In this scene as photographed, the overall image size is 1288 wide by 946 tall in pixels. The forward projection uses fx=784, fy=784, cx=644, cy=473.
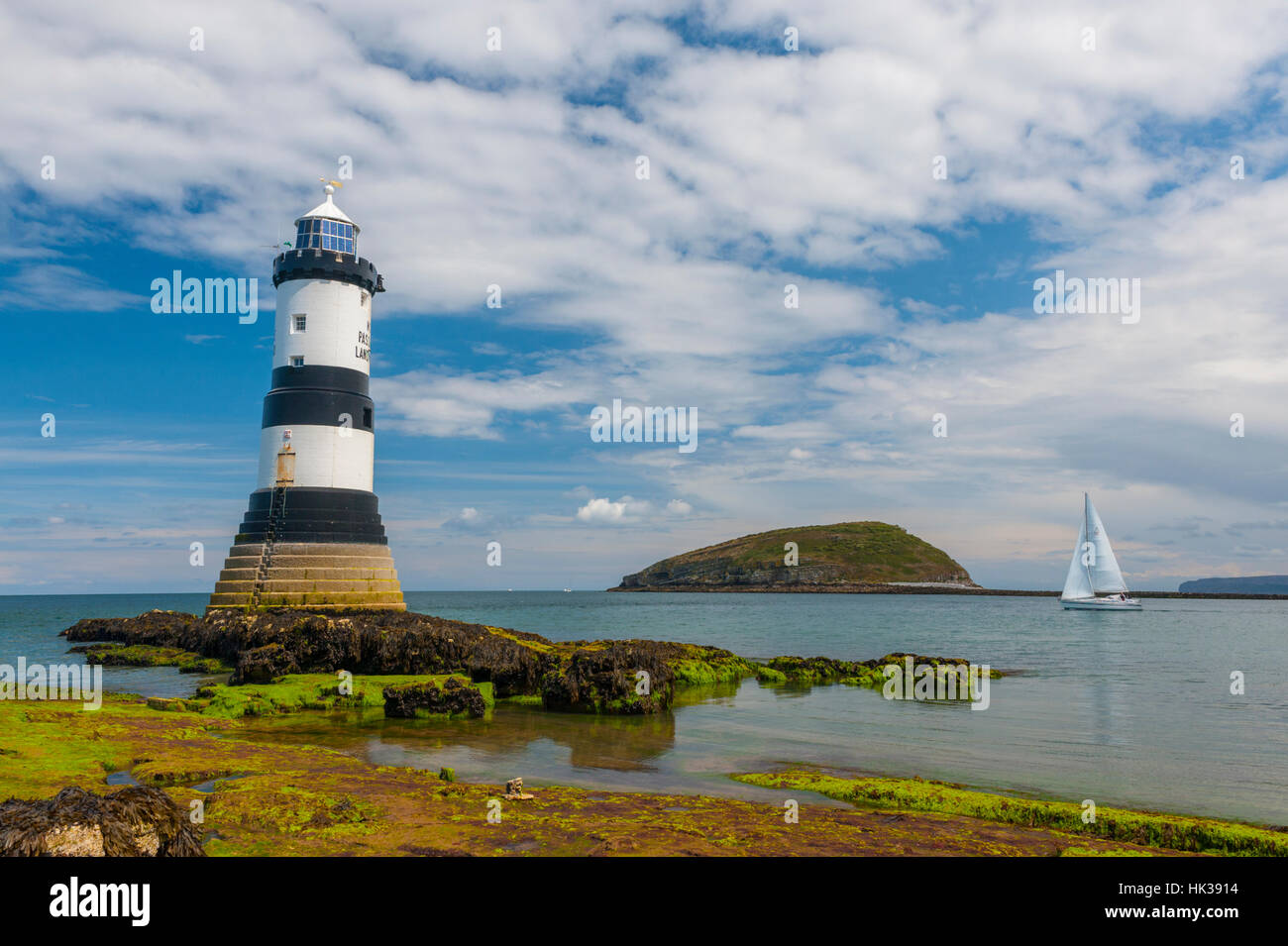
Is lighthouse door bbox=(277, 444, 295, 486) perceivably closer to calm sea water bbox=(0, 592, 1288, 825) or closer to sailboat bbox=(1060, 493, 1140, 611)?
calm sea water bbox=(0, 592, 1288, 825)

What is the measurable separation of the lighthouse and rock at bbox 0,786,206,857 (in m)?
39.1

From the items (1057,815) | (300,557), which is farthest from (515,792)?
(300,557)

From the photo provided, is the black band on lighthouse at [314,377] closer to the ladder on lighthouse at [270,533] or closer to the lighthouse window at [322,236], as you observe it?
the ladder on lighthouse at [270,533]

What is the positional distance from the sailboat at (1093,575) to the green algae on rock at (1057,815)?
122 metres

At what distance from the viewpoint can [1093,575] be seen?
128625mm

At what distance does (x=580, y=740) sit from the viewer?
71.7 feet

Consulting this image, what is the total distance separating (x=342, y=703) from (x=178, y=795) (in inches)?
583

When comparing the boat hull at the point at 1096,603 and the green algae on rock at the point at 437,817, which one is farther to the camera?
the boat hull at the point at 1096,603

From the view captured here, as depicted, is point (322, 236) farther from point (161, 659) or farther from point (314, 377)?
point (161, 659)

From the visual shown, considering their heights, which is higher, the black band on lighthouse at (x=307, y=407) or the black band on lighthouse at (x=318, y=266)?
the black band on lighthouse at (x=318, y=266)

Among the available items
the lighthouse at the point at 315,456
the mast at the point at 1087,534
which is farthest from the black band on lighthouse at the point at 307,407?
the mast at the point at 1087,534

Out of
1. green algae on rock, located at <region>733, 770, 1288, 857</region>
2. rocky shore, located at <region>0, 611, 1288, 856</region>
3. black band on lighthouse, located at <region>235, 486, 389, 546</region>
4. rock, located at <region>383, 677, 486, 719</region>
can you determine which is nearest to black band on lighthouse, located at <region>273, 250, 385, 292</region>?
black band on lighthouse, located at <region>235, 486, 389, 546</region>

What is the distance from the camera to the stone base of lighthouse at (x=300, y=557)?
45.5 metres

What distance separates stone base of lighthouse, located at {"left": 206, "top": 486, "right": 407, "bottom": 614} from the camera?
45.5 m
